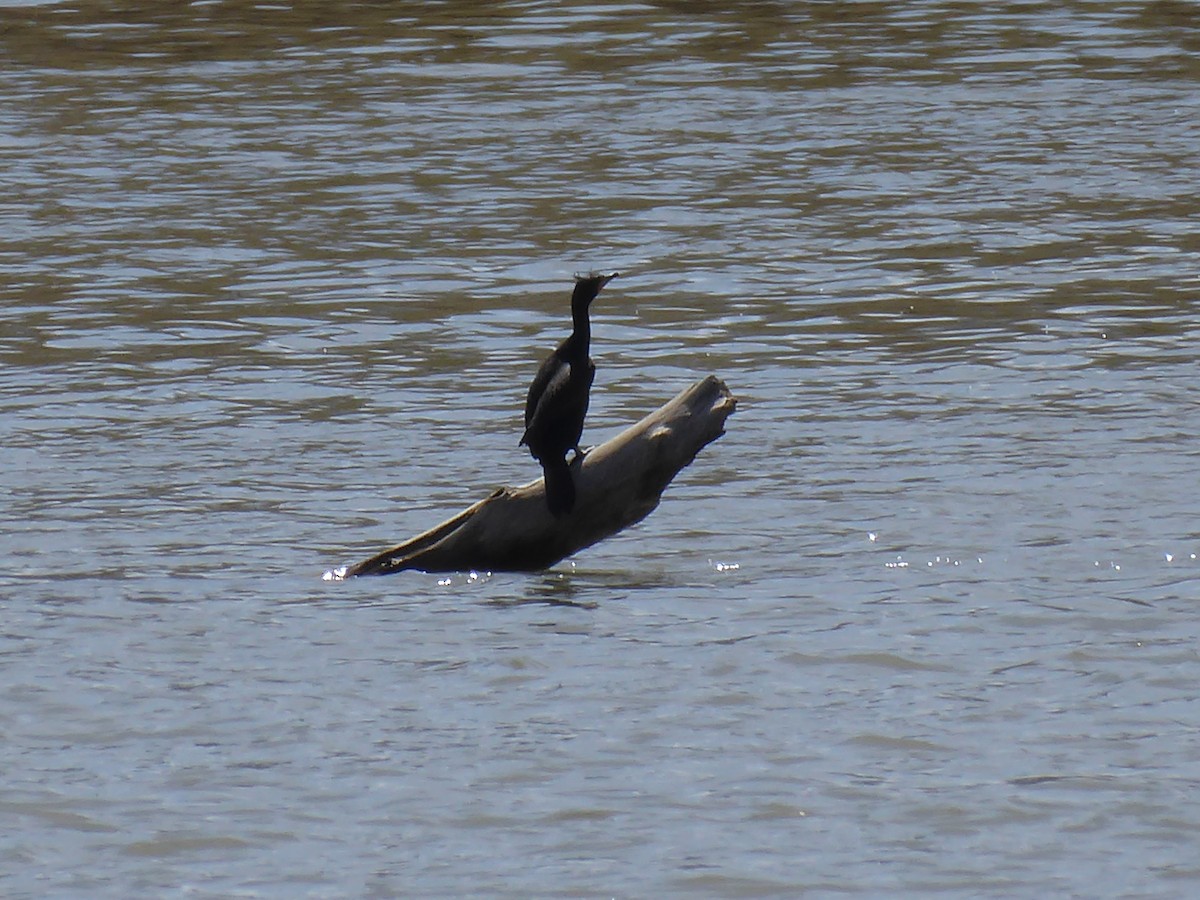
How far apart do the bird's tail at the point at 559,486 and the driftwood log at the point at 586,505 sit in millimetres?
78

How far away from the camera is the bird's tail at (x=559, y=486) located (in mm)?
8211

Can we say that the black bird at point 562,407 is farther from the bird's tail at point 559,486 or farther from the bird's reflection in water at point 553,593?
the bird's reflection in water at point 553,593

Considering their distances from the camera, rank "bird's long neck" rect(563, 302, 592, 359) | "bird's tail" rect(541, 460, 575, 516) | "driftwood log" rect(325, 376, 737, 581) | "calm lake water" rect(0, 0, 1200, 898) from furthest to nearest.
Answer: "bird's long neck" rect(563, 302, 592, 359) → "driftwood log" rect(325, 376, 737, 581) → "bird's tail" rect(541, 460, 575, 516) → "calm lake water" rect(0, 0, 1200, 898)

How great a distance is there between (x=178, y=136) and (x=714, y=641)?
40.5 feet

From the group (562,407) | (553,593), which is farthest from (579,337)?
(553,593)

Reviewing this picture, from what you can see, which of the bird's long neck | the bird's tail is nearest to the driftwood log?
the bird's tail

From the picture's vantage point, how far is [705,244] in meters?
15.1

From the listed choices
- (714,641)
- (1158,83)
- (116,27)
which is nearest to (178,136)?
(116,27)

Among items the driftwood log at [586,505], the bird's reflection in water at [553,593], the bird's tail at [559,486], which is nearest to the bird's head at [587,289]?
the driftwood log at [586,505]

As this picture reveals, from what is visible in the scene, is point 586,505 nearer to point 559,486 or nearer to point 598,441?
point 559,486

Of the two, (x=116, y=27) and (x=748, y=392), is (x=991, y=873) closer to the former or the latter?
(x=748, y=392)

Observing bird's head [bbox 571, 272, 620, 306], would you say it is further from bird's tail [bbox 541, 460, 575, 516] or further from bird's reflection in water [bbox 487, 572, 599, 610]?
bird's reflection in water [bbox 487, 572, 599, 610]

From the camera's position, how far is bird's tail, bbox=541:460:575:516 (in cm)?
821

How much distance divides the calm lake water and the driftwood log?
135mm
